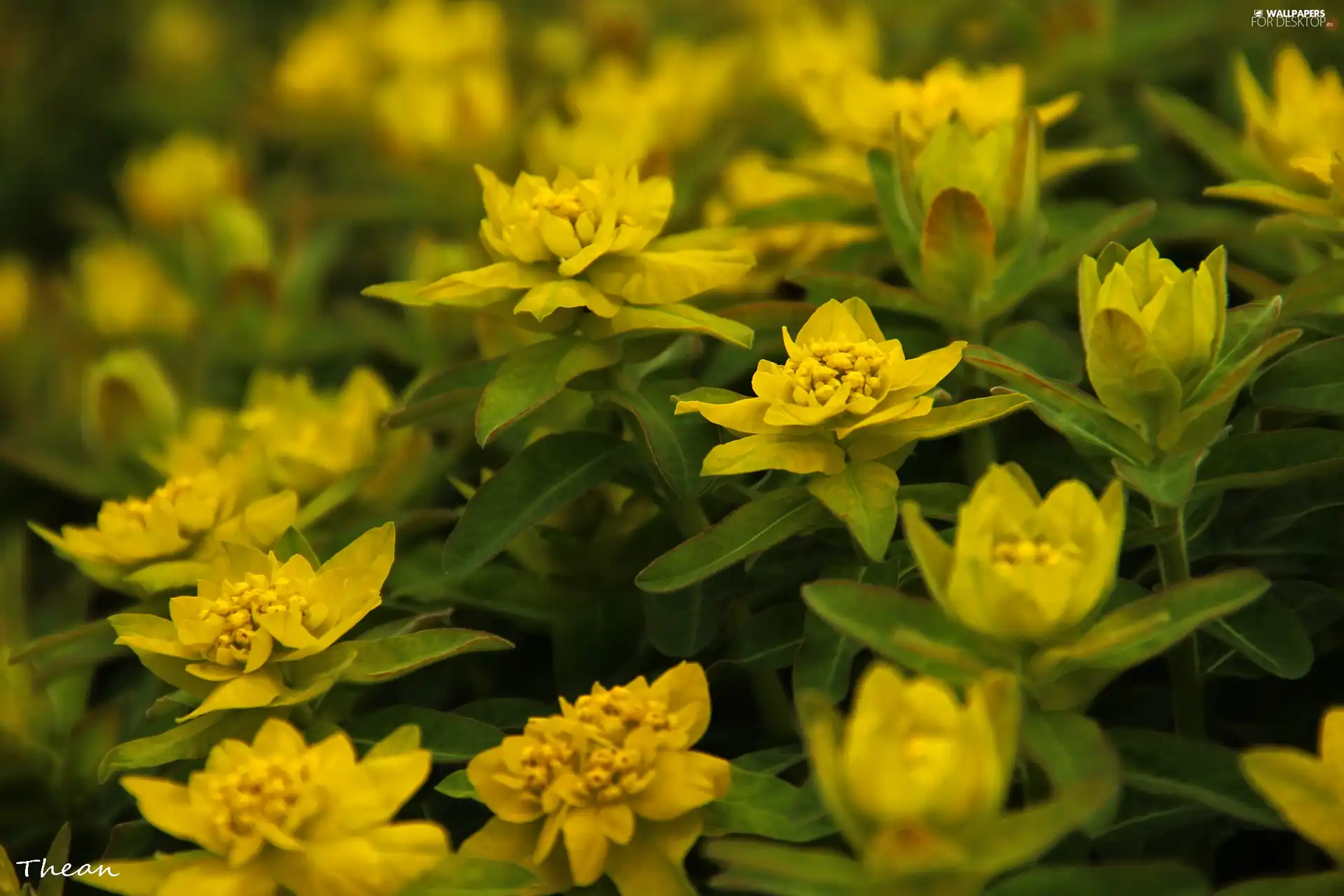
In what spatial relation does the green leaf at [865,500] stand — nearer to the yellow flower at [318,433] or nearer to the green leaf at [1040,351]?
the green leaf at [1040,351]

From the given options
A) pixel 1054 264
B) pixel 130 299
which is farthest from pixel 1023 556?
pixel 130 299

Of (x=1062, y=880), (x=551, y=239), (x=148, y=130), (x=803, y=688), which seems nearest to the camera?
(x=1062, y=880)

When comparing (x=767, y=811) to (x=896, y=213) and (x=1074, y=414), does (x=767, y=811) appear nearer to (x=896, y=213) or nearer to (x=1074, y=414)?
(x=1074, y=414)

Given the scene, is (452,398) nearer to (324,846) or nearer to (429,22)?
(324,846)

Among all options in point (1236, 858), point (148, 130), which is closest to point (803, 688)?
point (1236, 858)

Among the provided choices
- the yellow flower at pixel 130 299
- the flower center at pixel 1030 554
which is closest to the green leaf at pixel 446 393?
the flower center at pixel 1030 554
